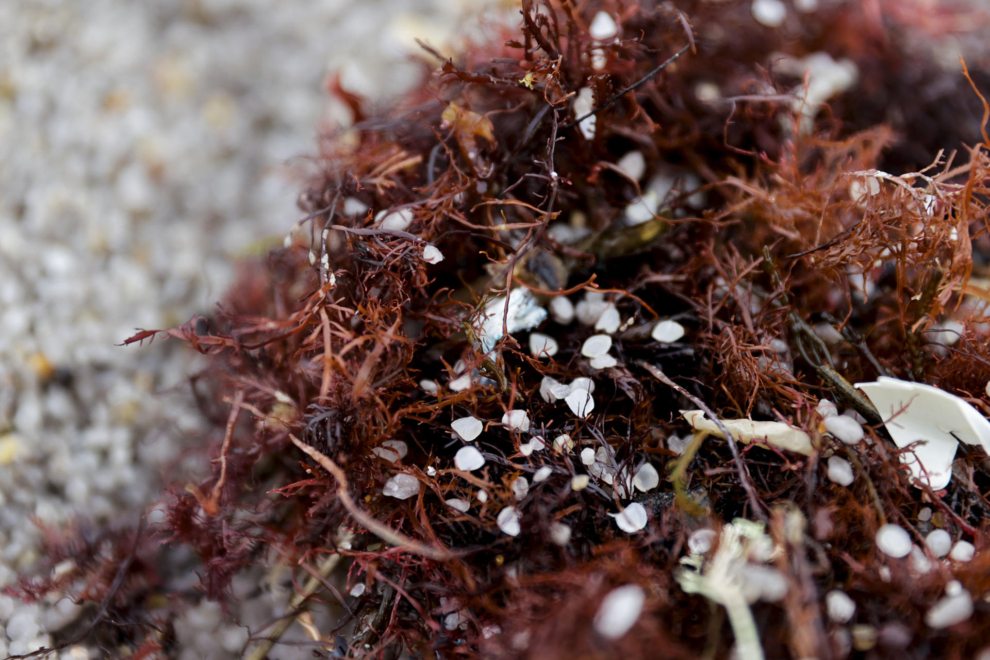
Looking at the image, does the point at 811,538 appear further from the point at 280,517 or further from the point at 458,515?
the point at 280,517

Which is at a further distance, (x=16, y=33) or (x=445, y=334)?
(x=16, y=33)

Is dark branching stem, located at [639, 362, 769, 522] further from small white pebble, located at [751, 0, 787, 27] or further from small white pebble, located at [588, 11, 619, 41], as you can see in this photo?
small white pebble, located at [751, 0, 787, 27]

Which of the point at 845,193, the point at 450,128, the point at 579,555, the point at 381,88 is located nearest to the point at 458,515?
the point at 579,555

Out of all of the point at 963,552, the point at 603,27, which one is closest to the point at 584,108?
the point at 603,27

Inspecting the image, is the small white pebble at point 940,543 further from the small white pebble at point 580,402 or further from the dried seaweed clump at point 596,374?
the small white pebble at point 580,402

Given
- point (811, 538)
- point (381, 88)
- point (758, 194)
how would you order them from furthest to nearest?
point (381, 88) → point (758, 194) → point (811, 538)


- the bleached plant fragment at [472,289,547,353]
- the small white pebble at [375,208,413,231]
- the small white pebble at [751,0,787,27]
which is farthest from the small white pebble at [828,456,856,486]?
the small white pebble at [751,0,787,27]
